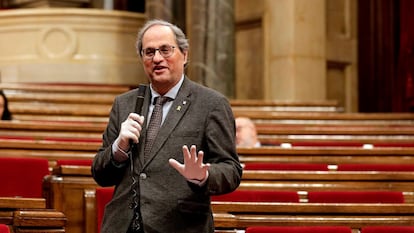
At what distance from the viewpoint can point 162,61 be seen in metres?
1.66

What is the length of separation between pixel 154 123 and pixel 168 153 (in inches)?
Result: 2.9

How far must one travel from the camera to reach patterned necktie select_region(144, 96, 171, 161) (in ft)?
5.45

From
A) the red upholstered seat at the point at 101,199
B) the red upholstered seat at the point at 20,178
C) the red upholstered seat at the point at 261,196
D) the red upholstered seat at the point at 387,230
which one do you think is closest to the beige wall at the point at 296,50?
the red upholstered seat at the point at 20,178

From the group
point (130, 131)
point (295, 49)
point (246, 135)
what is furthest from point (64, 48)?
point (130, 131)

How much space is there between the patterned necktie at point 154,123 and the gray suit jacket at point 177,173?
0.01m

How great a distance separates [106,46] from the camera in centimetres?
628

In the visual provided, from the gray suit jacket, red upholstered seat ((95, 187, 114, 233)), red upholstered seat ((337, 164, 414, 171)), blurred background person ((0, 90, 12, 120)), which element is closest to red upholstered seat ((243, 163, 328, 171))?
red upholstered seat ((337, 164, 414, 171))

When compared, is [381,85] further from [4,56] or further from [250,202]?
[250,202]

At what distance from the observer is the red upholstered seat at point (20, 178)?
2865 millimetres

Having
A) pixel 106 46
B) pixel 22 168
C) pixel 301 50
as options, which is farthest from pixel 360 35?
pixel 22 168

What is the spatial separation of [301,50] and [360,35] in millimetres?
862

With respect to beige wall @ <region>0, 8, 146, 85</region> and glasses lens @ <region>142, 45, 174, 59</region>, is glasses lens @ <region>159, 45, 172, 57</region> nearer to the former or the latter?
glasses lens @ <region>142, 45, 174, 59</region>

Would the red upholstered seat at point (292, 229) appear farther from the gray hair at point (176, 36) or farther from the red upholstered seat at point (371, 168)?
the red upholstered seat at point (371, 168)

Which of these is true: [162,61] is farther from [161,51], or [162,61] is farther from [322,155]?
[322,155]
